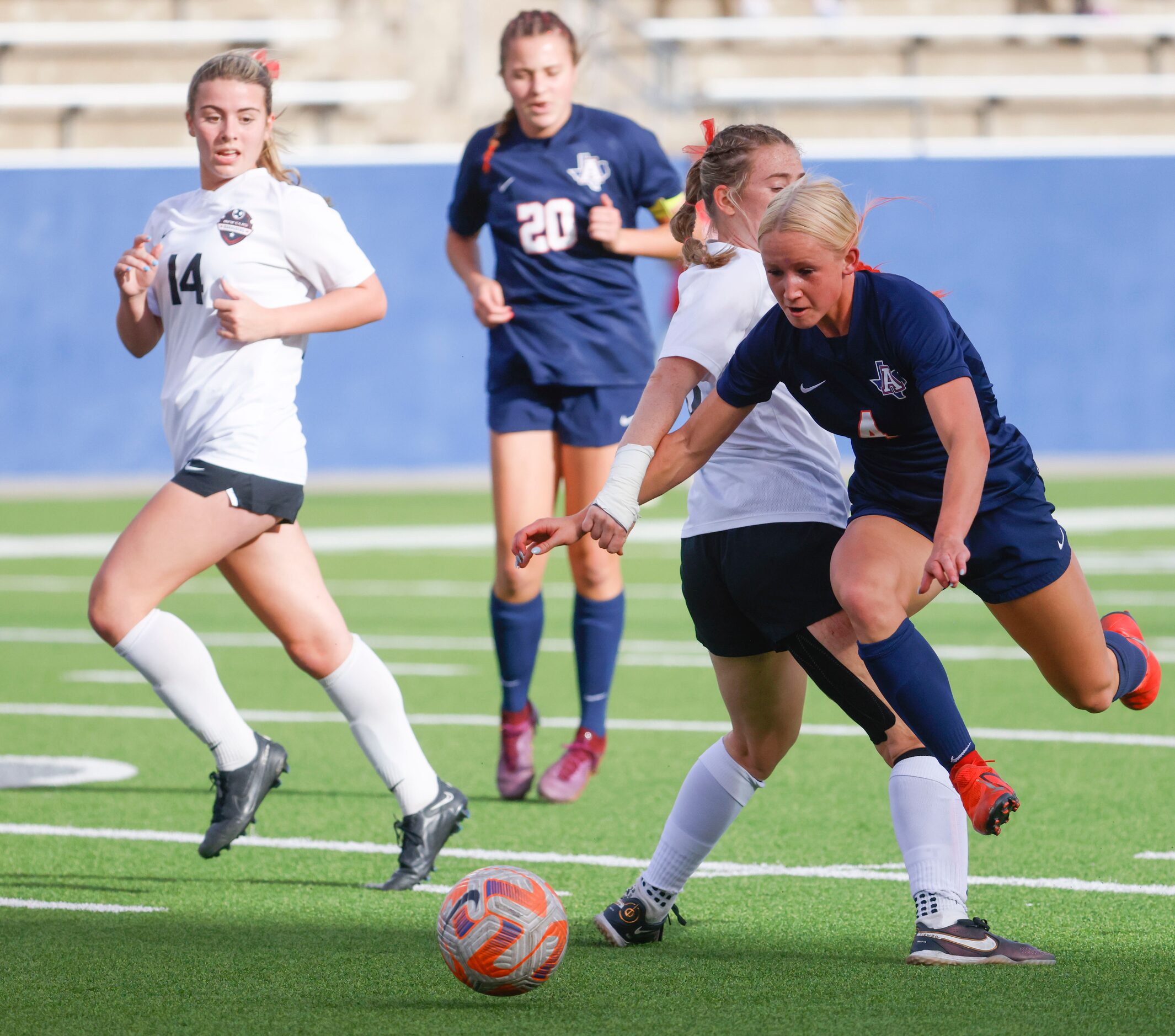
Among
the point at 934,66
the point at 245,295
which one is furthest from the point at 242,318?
the point at 934,66

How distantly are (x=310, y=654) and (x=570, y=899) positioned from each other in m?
0.93

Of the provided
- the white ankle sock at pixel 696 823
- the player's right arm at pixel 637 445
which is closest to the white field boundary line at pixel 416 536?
the white ankle sock at pixel 696 823

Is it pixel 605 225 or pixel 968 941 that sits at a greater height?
pixel 605 225

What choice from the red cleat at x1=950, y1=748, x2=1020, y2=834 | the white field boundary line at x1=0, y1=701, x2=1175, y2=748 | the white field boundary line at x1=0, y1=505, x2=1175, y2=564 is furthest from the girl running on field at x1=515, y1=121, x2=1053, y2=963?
the white field boundary line at x1=0, y1=505, x2=1175, y2=564

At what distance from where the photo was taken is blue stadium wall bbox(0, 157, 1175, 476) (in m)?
19.4

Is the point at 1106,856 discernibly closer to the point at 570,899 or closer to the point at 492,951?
the point at 570,899

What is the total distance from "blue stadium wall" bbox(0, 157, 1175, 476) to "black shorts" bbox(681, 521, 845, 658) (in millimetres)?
14866

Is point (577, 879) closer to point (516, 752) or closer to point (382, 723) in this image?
point (382, 723)

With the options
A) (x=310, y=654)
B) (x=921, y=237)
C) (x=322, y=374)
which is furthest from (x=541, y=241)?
(x=921, y=237)

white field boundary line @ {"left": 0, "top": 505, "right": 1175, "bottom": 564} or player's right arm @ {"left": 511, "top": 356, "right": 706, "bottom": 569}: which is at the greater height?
player's right arm @ {"left": 511, "top": 356, "right": 706, "bottom": 569}

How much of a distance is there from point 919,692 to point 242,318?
1.98 meters

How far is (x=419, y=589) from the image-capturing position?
1179 centimetres

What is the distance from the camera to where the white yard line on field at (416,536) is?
14.0 meters

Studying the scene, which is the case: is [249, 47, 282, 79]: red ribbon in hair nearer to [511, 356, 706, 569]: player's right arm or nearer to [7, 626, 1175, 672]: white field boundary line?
[511, 356, 706, 569]: player's right arm
